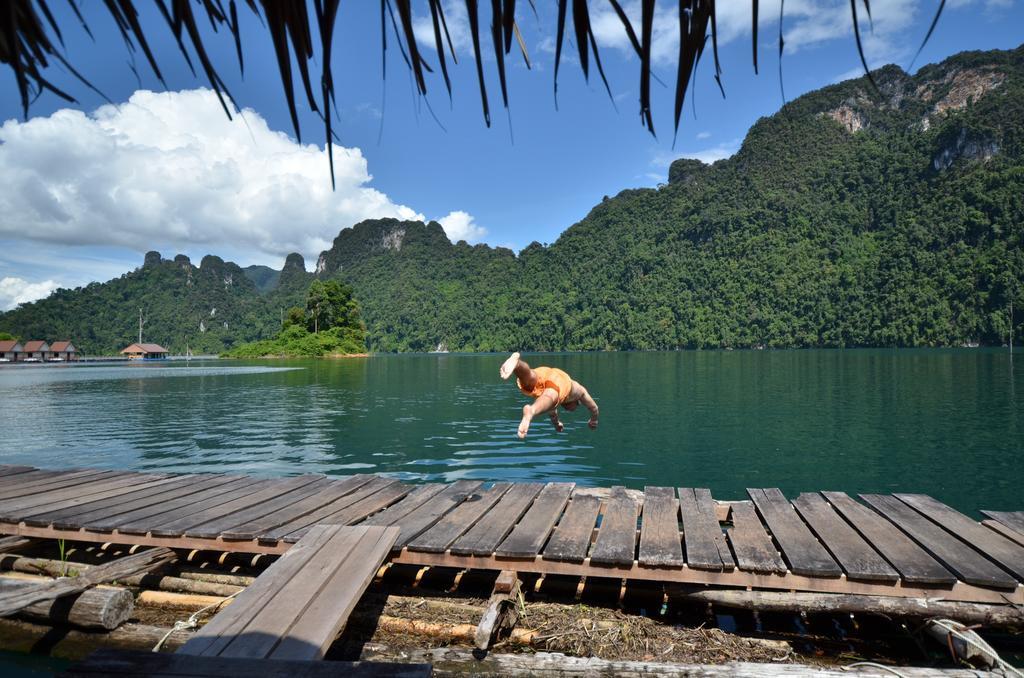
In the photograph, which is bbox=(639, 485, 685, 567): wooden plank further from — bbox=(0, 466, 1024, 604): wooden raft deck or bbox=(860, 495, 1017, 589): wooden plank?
bbox=(860, 495, 1017, 589): wooden plank

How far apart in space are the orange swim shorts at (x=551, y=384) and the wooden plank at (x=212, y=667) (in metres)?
3.13

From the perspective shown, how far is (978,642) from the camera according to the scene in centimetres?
428

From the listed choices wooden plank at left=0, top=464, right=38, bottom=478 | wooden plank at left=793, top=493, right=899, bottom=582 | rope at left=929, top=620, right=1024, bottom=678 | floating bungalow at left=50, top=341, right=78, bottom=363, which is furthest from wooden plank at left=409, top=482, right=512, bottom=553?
floating bungalow at left=50, top=341, right=78, bottom=363

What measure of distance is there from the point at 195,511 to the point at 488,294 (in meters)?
182

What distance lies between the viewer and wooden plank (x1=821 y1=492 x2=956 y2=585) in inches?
191

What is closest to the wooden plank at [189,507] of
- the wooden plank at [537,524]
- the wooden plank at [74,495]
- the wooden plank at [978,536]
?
the wooden plank at [74,495]

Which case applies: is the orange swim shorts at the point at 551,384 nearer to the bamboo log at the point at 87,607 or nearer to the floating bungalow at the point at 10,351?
the bamboo log at the point at 87,607

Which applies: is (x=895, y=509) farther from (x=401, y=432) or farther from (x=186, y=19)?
(x=401, y=432)

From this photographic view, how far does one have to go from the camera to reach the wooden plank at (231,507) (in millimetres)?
6102

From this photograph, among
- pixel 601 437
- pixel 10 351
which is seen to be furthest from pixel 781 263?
pixel 10 351

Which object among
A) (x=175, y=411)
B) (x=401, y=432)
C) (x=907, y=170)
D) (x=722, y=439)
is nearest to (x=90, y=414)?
(x=175, y=411)

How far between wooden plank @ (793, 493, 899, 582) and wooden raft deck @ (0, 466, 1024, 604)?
0.02 metres

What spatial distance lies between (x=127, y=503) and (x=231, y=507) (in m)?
1.49

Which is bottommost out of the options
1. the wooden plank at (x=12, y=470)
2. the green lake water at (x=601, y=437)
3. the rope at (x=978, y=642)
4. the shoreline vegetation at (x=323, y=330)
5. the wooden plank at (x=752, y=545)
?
the green lake water at (x=601, y=437)
